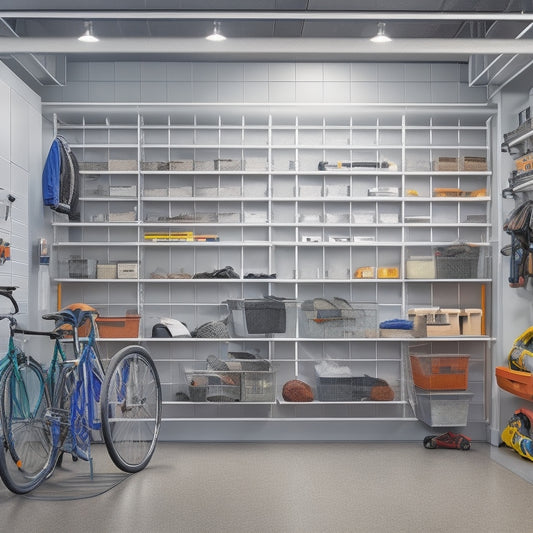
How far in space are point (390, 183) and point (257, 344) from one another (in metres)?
2.10

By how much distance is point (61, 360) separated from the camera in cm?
532

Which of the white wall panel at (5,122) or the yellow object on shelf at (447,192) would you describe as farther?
the yellow object on shelf at (447,192)

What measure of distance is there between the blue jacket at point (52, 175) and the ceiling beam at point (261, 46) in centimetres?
208

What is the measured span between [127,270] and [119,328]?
55cm

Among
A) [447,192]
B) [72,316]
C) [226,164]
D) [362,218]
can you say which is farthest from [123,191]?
[447,192]

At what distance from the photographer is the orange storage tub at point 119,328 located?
6.77m

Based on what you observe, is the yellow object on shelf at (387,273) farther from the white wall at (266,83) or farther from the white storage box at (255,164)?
the white wall at (266,83)

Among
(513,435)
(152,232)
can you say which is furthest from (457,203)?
(152,232)

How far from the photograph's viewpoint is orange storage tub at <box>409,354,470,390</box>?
6570 mm

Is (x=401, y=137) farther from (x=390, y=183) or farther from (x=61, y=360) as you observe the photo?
(x=61, y=360)

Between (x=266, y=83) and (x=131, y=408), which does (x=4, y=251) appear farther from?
(x=266, y=83)

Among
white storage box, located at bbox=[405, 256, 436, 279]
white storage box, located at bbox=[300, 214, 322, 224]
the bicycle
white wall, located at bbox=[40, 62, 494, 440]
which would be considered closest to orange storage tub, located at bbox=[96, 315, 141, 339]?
the bicycle

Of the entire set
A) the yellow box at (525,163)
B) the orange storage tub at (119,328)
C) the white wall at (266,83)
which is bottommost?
the orange storage tub at (119,328)

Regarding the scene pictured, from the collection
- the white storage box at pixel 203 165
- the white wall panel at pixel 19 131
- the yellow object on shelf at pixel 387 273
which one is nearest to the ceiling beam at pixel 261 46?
the white wall panel at pixel 19 131
